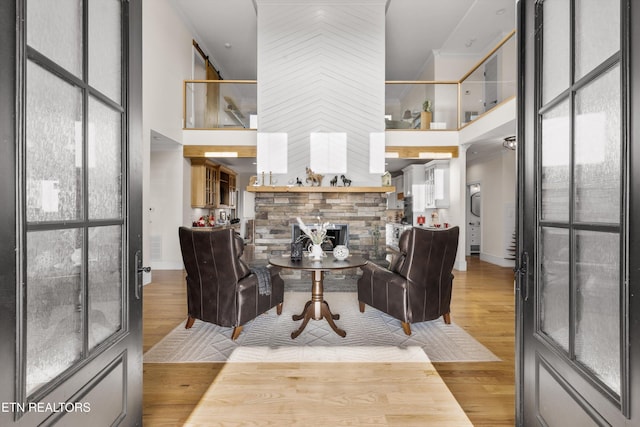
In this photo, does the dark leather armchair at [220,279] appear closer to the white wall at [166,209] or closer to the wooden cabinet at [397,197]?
the white wall at [166,209]

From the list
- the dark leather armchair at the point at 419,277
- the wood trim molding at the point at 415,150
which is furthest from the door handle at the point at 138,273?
the wood trim molding at the point at 415,150

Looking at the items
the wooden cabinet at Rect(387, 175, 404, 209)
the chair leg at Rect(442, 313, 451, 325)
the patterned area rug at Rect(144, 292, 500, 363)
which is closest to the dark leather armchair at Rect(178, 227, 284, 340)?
the patterned area rug at Rect(144, 292, 500, 363)

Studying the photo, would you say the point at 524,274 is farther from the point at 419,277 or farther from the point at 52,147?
the point at 52,147

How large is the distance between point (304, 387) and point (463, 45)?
7.76 m

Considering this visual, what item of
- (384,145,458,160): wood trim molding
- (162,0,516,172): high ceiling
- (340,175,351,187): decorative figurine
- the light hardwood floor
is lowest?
the light hardwood floor

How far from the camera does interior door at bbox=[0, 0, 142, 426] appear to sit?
2.97ft

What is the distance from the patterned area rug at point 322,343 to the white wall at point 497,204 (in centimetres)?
481

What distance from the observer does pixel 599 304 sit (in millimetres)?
1122

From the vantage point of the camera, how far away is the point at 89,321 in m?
1.28

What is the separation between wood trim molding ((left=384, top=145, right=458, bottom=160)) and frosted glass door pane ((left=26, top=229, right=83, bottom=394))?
5934 millimetres

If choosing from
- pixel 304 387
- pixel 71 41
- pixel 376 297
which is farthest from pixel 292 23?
pixel 304 387

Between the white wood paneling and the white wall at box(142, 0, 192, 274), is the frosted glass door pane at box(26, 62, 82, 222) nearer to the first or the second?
the white wall at box(142, 0, 192, 274)

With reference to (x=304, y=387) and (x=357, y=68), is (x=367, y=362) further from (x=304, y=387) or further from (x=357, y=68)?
(x=357, y=68)

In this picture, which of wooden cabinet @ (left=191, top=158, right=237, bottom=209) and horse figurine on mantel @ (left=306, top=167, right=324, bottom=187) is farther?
wooden cabinet @ (left=191, top=158, right=237, bottom=209)
